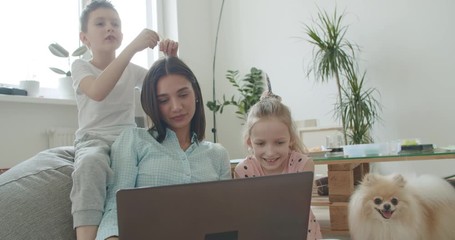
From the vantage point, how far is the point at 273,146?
1242 mm

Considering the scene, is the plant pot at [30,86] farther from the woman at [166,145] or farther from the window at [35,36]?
the woman at [166,145]

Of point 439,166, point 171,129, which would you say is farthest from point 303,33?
point 171,129

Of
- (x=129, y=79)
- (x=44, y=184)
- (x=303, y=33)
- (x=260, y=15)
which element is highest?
(x=260, y=15)

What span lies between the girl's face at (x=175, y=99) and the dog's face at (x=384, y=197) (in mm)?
1134

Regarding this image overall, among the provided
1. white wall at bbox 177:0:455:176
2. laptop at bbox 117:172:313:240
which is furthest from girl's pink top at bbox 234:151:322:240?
white wall at bbox 177:0:455:176

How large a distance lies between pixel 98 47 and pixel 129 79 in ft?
0.52

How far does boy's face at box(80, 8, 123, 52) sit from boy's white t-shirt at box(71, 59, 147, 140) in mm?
86

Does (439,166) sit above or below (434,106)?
below

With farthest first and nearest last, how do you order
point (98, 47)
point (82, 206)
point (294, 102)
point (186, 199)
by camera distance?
point (294, 102) → point (98, 47) → point (82, 206) → point (186, 199)

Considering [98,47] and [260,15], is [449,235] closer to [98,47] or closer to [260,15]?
[98,47]

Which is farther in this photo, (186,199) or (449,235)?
(449,235)

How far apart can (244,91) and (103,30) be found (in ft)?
7.89

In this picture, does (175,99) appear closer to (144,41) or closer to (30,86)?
(144,41)

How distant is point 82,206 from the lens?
0.91 meters
